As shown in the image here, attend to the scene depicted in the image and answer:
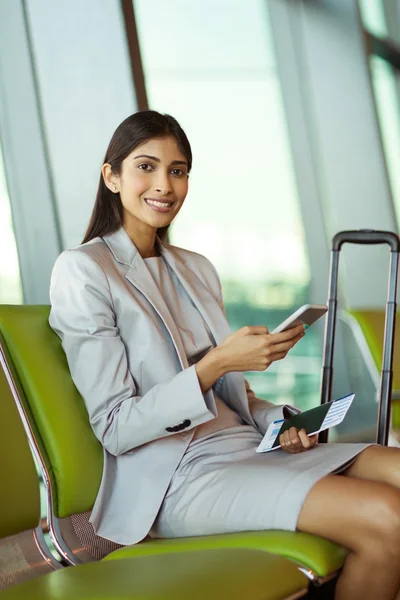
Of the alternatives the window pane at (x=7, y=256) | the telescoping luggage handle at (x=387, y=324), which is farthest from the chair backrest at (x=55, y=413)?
the window pane at (x=7, y=256)

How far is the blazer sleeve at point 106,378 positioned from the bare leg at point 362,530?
0.32 m

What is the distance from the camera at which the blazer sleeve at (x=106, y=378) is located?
5.70ft

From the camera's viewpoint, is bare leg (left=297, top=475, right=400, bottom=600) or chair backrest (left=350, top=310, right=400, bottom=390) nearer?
bare leg (left=297, top=475, right=400, bottom=600)

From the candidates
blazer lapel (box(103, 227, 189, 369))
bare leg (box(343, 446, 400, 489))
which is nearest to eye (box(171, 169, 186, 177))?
blazer lapel (box(103, 227, 189, 369))

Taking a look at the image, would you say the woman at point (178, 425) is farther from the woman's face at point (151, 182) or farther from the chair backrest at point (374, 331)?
the chair backrest at point (374, 331)

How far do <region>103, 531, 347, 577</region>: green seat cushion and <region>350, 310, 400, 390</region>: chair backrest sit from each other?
6.02ft

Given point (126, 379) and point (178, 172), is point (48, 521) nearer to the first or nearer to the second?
point (126, 379)

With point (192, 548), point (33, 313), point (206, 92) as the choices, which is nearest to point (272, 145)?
point (206, 92)

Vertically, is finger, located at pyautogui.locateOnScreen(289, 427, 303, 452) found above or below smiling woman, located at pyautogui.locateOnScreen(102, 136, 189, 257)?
below

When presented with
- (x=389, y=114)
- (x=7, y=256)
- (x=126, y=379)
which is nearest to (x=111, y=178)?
(x=126, y=379)

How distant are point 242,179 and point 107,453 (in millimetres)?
3592

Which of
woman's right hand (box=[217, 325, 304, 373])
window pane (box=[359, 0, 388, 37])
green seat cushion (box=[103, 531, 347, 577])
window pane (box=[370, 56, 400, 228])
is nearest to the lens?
green seat cushion (box=[103, 531, 347, 577])

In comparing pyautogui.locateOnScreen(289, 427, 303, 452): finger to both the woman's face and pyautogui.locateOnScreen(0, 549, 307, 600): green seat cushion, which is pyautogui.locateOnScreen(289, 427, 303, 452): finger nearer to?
pyautogui.locateOnScreen(0, 549, 307, 600): green seat cushion

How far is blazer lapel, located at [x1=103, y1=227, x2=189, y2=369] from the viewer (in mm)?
1926
